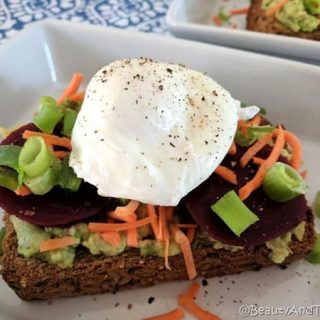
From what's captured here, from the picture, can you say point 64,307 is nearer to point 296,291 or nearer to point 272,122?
point 296,291

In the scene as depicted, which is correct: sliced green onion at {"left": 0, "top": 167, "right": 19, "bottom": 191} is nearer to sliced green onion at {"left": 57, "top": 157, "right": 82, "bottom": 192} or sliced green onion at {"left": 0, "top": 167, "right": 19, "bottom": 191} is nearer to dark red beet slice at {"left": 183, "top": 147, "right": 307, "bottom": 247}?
sliced green onion at {"left": 57, "top": 157, "right": 82, "bottom": 192}

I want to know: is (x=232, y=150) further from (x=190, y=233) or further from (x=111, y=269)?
(x=111, y=269)

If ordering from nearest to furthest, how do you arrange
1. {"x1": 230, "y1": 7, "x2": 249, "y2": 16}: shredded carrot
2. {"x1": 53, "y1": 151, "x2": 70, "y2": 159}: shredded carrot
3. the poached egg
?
1. the poached egg
2. {"x1": 53, "y1": 151, "x2": 70, "y2": 159}: shredded carrot
3. {"x1": 230, "y1": 7, "x2": 249, "y2": 16}: shredded carrot

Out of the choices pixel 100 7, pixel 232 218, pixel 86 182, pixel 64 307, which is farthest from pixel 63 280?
pixel 100 7

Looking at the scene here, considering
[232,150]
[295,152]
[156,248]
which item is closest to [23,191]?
[156,248]

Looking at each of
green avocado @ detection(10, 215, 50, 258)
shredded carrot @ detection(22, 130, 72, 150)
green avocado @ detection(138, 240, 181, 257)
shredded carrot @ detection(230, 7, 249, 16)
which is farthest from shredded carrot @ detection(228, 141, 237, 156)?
shredded carrot @ detection(230, 7, 249, 16)
